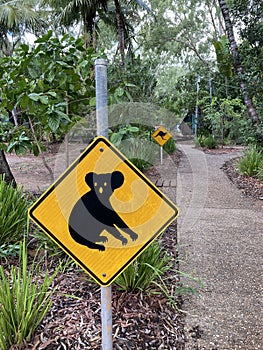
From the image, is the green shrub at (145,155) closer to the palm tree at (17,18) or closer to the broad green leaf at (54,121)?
the broad green leaf at (54,121)

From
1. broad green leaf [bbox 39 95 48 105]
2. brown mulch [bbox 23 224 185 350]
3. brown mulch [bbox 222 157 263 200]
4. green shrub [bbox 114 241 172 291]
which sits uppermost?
broad green leaf [bbox 39 95 48 105]

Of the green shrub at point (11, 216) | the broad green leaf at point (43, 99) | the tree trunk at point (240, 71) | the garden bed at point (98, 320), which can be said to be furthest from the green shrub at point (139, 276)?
the tree trunk at point (240, 71)

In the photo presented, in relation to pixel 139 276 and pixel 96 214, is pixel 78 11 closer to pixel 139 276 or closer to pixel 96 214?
pixel 139 276

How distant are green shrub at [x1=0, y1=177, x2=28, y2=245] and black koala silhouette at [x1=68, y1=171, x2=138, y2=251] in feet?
5.61

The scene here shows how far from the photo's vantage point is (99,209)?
1387 mm

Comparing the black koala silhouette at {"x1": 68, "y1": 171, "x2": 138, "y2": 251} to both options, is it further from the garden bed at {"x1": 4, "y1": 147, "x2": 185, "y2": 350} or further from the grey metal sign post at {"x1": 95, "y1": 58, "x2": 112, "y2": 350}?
the garden bed at {"x1": 4, "y1": 147, "x2": 185, "y2": 350}

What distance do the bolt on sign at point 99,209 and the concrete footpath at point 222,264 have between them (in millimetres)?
1029

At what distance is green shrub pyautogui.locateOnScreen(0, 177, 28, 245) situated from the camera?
2.88 m

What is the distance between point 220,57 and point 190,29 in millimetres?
13473

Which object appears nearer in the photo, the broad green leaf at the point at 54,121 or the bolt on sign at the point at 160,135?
the broad green leaf at the point at 54,121

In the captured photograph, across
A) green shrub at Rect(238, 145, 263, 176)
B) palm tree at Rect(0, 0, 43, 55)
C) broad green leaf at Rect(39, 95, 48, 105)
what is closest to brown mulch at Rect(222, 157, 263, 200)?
green shrub at Rect(238, 145, 263, 176)

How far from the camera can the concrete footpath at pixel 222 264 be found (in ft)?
7.08

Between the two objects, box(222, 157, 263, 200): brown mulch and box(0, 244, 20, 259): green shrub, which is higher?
box(0, 244, 20, 259): green shrub

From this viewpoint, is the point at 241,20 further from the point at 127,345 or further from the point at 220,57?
the point at 127,345
